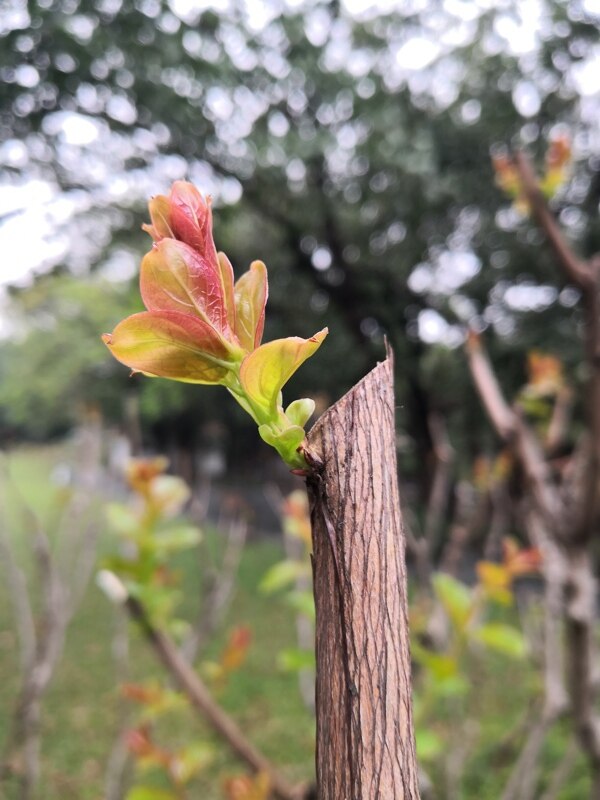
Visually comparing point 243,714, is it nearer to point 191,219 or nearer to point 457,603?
point 457,603

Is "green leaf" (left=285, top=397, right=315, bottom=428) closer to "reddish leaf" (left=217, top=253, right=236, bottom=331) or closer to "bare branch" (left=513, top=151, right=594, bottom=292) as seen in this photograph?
"reddish leaf" (left=217, top=253, right=236, bottom=331)

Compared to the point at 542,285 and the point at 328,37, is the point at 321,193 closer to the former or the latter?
the point at 328,37

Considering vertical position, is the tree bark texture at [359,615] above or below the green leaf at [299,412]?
below

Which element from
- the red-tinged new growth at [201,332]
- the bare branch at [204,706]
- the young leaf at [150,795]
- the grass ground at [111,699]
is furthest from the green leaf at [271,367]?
the grass ground at [111,699]

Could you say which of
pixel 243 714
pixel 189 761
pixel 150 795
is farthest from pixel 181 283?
pixel 243 714

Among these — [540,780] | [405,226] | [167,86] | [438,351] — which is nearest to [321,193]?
[405,226]

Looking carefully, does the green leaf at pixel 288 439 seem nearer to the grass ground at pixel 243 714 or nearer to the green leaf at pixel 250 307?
the green leaf at pixel 250 307
